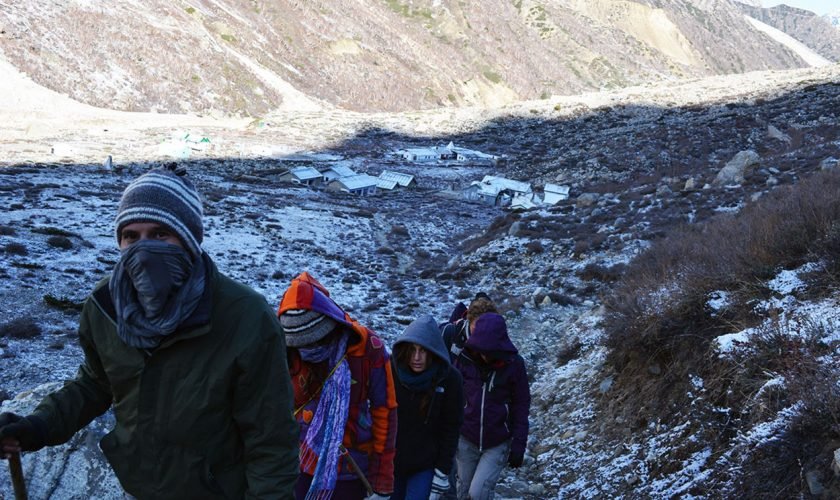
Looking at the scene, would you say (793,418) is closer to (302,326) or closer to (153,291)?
(302,326)

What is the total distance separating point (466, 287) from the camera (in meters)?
15.9

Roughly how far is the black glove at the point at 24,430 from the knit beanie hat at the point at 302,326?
98 cm

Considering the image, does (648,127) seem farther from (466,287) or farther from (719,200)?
(466,287)

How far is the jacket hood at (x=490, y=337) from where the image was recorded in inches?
169

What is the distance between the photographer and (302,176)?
37.3 m

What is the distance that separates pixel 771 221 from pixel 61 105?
54.1 m

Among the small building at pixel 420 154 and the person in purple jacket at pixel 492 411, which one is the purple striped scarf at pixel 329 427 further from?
the small building at pixel 420 154

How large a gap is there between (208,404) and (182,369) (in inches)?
5.1

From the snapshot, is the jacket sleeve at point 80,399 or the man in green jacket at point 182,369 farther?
the jacket sleeve at point 80,399

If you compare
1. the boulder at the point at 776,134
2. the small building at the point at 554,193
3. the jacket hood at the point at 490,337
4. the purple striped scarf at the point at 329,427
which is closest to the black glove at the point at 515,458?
the jacket hood at the point at 490,337

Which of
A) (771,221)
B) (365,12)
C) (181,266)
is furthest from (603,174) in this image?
(365,12)

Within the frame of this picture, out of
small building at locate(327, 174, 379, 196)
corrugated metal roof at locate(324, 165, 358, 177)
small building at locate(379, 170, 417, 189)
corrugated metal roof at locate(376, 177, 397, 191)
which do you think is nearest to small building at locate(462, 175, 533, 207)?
small building at locate(379, 170, 417, 189)

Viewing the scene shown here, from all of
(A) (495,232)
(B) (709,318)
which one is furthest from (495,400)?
(A) (495,232)

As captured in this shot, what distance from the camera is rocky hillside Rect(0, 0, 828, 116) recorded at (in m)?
58.2
